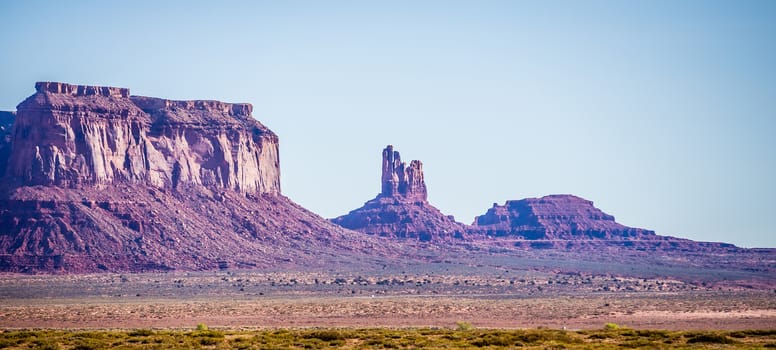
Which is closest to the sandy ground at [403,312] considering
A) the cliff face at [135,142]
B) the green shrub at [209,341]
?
the green shrub at [209,341]

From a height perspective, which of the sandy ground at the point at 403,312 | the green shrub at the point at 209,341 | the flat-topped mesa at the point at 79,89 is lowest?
the green shrub at the point at 209,341

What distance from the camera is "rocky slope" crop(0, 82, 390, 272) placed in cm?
12438

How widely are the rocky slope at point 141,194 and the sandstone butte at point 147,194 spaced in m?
0.15

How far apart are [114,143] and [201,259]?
725 inches

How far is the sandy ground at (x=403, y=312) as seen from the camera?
6988 cm

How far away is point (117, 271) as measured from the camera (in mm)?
121250

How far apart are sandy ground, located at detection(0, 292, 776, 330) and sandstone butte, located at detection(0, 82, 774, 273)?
32066 mm

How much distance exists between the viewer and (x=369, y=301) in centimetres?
9181

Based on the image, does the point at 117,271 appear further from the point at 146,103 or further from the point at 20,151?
the point at 146,103

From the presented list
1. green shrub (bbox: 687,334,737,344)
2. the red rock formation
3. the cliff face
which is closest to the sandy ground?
green shrub (bbox: 687,334,737,344)

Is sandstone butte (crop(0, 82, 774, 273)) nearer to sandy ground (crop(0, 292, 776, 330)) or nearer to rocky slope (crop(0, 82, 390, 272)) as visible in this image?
rocky slope (crop(0, 82, 390, 272))

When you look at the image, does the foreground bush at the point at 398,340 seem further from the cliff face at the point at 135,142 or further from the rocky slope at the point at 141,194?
the cliff face at the point at 135,142

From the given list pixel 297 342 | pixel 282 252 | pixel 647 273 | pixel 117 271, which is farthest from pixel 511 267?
pixel 297 342

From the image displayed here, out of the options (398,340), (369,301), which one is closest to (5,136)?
(369,301)
